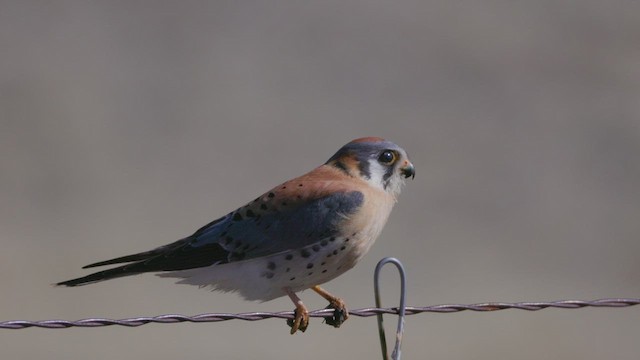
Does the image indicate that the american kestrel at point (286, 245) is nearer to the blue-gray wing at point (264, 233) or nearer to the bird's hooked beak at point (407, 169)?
the blue-gray wing at point (264, 233)

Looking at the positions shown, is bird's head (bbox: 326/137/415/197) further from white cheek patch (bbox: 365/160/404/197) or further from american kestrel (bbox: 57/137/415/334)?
american kestrel (bbox: 57/137/415/334)

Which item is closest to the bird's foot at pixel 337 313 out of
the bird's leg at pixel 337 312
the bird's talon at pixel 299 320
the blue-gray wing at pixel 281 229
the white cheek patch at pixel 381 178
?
the bird's leg at pixel 337 312

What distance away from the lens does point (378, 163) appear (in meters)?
8.11

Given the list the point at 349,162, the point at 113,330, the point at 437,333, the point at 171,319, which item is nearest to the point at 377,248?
the point at 437,333

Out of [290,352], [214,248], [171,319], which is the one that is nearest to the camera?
[171,319]

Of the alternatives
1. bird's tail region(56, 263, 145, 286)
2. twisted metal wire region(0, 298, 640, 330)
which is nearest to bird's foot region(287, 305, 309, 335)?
twisted metal wire region(0, 298, 640, 330)

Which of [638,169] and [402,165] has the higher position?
[638,169]

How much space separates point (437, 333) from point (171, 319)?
59.1 feet

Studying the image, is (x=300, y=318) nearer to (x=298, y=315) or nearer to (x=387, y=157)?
(x=298, y=315)

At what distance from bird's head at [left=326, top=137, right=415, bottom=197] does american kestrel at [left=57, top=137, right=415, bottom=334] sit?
0.54 feet

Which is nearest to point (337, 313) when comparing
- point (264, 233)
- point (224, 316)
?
point (264, 233)

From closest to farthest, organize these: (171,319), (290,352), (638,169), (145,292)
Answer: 1. (171,319)
2. (290,352)
3. (145,292)
4. (638,169)

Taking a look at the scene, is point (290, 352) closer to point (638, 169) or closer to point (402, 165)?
point (638, 169)

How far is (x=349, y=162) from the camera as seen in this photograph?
320 inches
